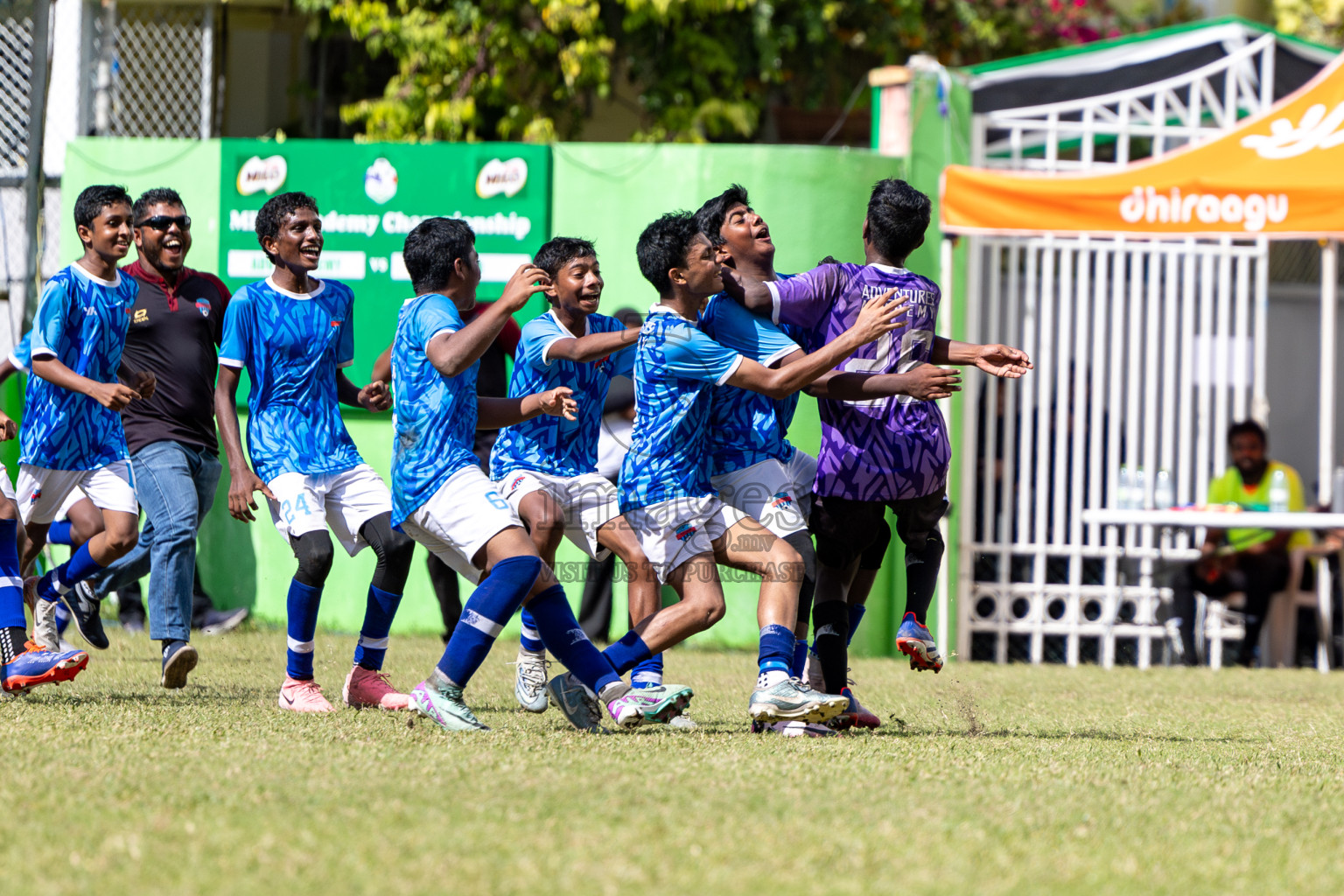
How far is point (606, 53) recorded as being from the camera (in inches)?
523

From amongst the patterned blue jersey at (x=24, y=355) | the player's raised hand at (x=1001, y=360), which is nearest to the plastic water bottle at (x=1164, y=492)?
the player's raised hand at (x=1001, y=360)

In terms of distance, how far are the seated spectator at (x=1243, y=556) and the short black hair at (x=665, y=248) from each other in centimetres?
586

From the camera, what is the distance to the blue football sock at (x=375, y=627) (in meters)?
A: 6.27

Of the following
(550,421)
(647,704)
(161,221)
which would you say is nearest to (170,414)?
(161,221)

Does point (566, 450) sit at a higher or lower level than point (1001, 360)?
lower

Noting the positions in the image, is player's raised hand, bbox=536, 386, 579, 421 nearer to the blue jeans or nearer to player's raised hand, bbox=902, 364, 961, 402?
player's raised hand, bbox=902, 364, 961, 402

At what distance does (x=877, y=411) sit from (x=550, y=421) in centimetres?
131

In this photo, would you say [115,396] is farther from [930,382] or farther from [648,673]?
[930,382]

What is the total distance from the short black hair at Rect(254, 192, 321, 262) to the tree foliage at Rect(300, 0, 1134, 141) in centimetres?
655

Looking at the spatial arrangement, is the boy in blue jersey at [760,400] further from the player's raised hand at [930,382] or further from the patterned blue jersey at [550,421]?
the patterned blue jersey at [550,421]

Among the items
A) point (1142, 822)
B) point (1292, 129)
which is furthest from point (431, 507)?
point (1292, 129)

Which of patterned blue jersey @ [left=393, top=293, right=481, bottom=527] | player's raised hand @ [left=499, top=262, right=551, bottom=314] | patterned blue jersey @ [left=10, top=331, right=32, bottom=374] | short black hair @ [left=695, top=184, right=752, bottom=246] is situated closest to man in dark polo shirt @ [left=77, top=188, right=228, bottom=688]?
patterned blue jersey @ [left=10, top=331, right=32, bottom=374]

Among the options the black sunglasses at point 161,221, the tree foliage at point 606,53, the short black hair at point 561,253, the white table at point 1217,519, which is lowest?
the white table at point 1217,519

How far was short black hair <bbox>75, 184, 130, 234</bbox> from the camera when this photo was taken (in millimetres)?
6527
